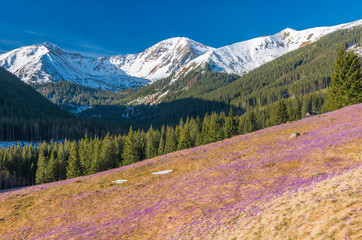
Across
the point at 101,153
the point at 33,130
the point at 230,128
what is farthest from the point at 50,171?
the point at 33,130

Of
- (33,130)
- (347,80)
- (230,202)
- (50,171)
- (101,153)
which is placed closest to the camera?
(230,202)

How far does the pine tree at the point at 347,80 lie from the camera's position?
54594 millimetres

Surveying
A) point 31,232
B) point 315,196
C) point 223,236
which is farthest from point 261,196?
point 31,232

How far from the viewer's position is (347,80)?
5550 cm

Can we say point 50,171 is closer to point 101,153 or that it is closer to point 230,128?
point 101,153

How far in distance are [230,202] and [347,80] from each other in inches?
2302

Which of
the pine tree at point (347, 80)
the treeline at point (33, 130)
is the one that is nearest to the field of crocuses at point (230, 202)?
the pine tree at point (347, 80)

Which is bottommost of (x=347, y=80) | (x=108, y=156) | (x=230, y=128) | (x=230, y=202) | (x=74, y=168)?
(x=74, y=168)

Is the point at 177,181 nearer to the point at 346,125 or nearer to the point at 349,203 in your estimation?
the point at 349,203

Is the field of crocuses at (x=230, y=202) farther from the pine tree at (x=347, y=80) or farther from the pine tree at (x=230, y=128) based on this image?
the pine tree at (x=230, y=128)

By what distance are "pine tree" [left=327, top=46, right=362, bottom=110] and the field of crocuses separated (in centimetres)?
2302

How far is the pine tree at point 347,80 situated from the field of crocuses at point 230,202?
2302 centimetres

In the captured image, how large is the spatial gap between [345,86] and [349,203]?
194ft

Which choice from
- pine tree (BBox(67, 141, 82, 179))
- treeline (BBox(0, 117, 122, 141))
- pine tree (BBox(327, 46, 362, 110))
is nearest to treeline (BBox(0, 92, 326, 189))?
pine tree (BBox(67, 141, 82, 179))
